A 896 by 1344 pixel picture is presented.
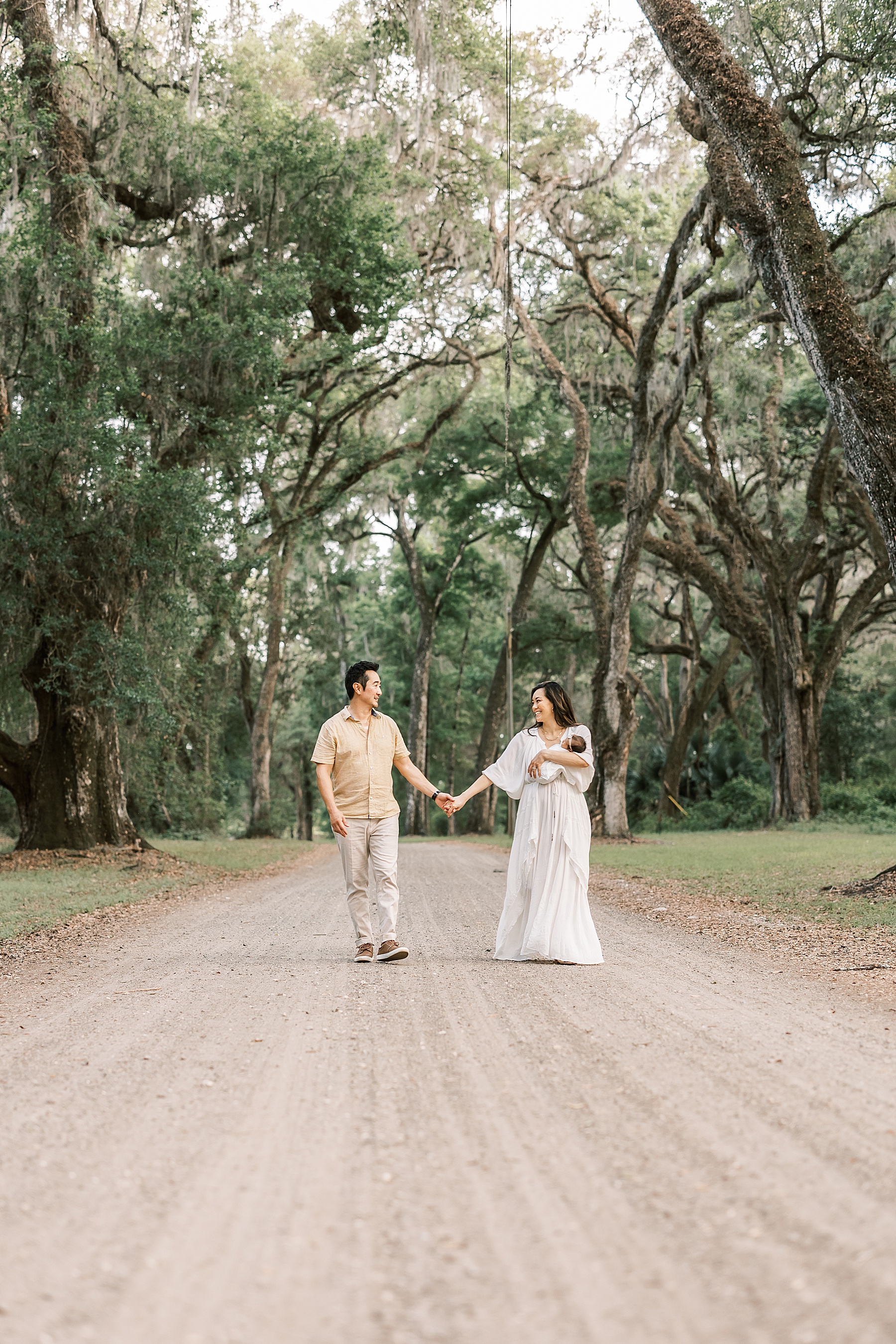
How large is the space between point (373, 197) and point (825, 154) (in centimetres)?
742

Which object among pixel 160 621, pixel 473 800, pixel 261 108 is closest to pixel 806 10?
pixel 261 108

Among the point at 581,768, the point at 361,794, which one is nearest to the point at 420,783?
the point at 361,794

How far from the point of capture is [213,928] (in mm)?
10016

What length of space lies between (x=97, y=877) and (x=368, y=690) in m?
8.68

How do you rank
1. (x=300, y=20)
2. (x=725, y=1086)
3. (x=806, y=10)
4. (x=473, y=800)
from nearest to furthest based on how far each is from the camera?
(x=725, y=1086) → (x=806, y=10) → (x=300, y=20) → (x=473, y=800)

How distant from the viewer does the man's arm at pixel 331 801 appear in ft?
25.6

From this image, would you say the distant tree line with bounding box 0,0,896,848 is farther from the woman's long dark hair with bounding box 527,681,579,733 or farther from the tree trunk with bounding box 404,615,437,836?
the woman's long dark hair with bounding box 527,681,579,733

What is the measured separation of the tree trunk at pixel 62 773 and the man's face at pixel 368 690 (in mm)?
10492

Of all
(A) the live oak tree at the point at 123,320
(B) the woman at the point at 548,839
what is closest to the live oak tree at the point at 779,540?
(A) the live oak tree at the point at 123,320

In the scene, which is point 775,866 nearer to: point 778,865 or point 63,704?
point 778,865

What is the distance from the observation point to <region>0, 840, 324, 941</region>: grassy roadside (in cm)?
1125

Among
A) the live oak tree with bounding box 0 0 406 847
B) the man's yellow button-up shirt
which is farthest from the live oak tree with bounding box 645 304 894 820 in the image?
the man's yellow button-up shirt

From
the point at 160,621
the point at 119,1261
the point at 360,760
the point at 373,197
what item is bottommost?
the point at 119,1261

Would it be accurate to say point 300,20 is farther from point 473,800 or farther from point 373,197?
point 473,800
